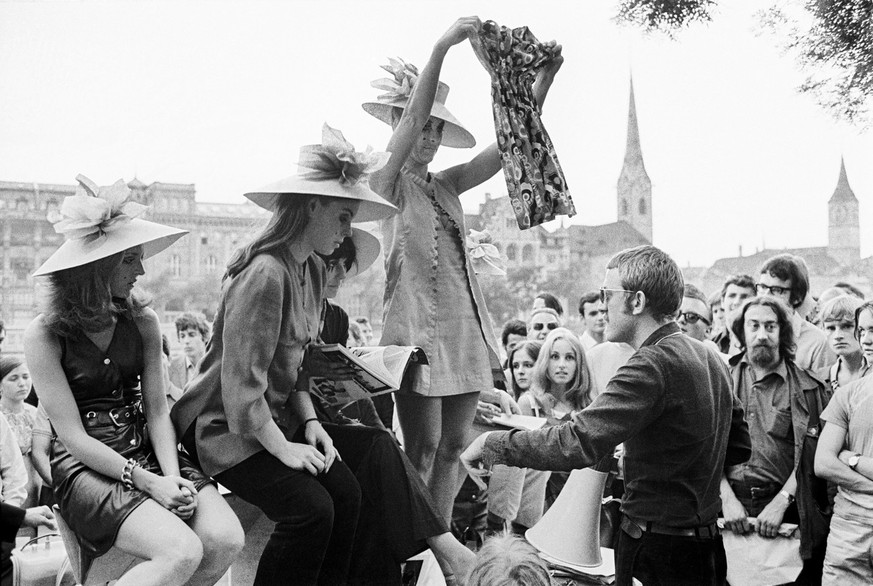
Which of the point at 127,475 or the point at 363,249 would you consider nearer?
the point at 127,475

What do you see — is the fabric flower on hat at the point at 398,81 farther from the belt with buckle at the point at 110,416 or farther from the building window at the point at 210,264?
the building window at the point at 210,264

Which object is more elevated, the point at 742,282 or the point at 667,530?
the point at 742,282

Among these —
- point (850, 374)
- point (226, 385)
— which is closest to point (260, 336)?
point (226, 385)

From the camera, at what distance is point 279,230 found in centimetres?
247

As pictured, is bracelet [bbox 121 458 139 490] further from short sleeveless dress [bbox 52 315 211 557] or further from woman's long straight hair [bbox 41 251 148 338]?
woman's long straight hair [bbox 41 251 148 338]

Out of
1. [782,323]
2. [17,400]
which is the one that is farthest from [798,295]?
[17,400]

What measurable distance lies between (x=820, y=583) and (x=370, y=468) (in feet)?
6.39

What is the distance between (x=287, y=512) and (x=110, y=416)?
1.85 ft

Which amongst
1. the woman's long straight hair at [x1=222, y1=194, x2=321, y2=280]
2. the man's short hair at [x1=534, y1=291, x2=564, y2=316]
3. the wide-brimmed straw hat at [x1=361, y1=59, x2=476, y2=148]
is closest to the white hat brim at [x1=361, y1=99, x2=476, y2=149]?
the wide-brimmed straw hat at [x1=361, y1=59, x2=476, y2=148]

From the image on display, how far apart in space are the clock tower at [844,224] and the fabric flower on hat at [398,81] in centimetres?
573

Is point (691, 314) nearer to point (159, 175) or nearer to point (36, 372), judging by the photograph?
point (36, 372)

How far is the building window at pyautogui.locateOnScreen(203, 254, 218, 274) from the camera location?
612cm

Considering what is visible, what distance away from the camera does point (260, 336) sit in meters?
2.31

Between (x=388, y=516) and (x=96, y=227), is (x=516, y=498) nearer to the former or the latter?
(x=388, y=516)
